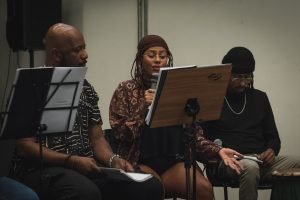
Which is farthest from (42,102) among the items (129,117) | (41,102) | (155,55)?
(155,55)

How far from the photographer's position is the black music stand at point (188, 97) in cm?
302

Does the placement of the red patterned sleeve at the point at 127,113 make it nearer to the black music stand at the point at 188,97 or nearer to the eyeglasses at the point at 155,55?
the eyeglasses at the point at 155,55

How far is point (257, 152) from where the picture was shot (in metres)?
4.01

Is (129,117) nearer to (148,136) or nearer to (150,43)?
(148,136)

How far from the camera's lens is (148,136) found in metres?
3.53

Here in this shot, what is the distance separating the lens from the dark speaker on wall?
4621 millimetres

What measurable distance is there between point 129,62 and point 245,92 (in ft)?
4.00

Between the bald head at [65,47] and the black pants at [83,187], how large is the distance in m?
0.62

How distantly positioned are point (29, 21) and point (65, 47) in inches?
60.5

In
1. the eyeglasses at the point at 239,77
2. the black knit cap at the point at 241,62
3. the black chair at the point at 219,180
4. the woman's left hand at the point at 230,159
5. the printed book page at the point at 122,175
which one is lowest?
the black chair at the point at 219,180

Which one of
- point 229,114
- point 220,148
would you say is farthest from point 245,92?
point 220,148

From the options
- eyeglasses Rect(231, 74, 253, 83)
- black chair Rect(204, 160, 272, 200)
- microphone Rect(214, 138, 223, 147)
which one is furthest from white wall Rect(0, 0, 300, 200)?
microphone Rect(214, 138, 223, 147)

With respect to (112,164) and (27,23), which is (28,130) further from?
(27,23)

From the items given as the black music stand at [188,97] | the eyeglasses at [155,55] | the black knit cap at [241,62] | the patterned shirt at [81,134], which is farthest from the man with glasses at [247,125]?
the patterned shirt at [81,134]
